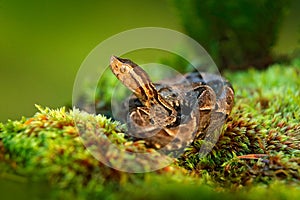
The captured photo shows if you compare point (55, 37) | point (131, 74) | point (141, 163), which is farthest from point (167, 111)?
point (55, 37)

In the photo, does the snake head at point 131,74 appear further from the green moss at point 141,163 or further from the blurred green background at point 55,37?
the blurred green background at point 55,37

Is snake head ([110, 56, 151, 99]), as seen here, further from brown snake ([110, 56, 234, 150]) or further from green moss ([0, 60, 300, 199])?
green moss ([0, 60, 300, 199])

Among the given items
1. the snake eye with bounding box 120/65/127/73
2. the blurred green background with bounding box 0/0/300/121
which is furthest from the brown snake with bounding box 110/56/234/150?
the blurred green background with bounding box 0/0/300/121

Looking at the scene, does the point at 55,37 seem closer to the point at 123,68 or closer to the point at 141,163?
the point at 123,68

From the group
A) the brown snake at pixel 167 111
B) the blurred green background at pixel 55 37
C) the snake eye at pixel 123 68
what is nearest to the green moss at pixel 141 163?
the brown snake at pixel 167 111

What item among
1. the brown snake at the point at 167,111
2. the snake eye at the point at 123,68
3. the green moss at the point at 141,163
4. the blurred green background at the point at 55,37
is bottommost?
the green moss at the point at 141,163

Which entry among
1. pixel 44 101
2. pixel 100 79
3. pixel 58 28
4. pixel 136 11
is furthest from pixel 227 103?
pixel 136 11
